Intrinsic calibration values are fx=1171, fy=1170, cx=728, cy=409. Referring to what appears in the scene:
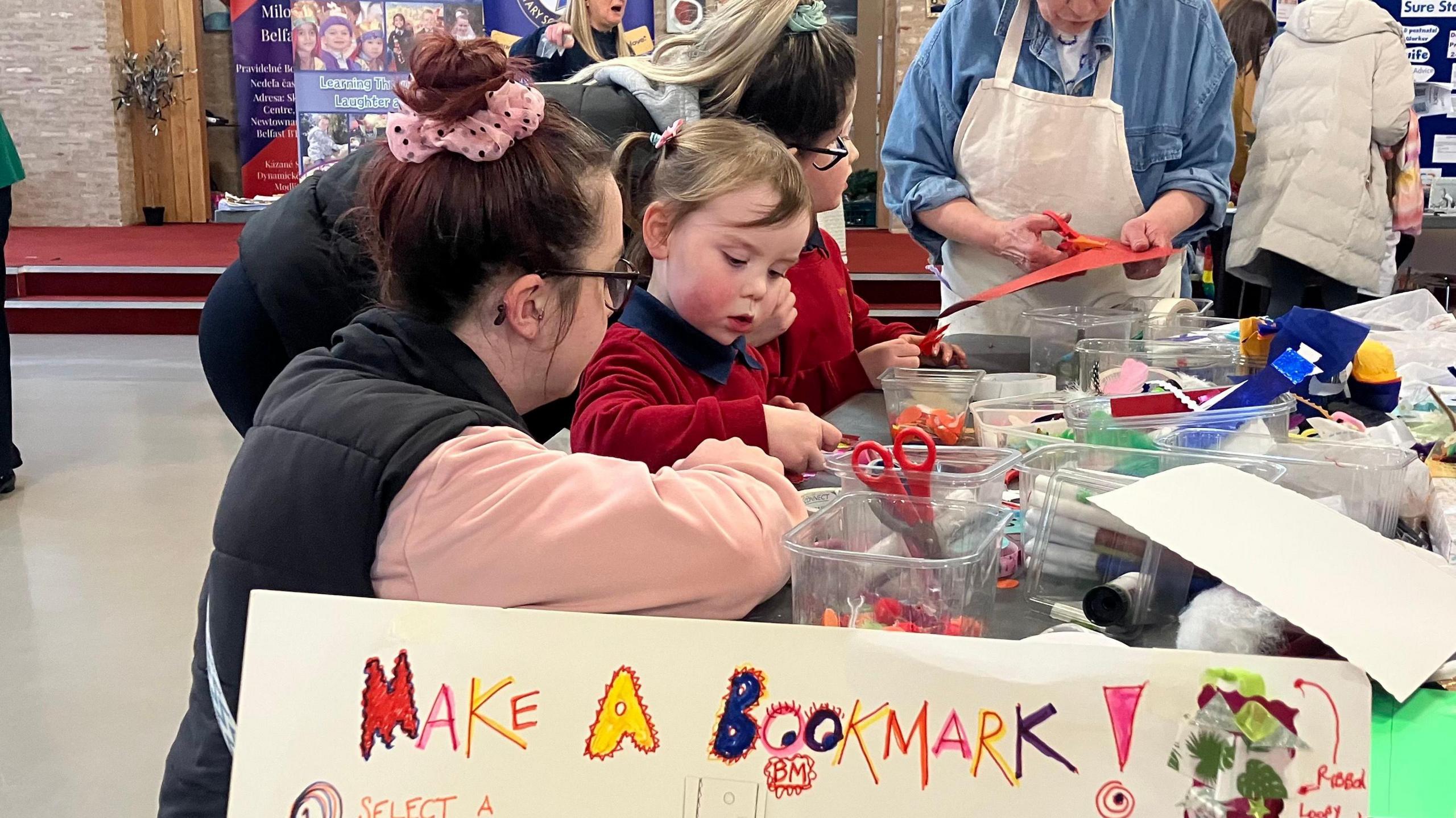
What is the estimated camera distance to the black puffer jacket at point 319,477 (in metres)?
0.91

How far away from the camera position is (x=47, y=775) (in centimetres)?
230

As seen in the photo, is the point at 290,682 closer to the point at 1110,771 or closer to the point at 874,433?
the point at 1110,771

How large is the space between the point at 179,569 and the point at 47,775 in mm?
1157

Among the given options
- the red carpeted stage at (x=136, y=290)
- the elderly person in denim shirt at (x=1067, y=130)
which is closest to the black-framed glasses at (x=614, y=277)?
the elderly person in denim shirt at (x=1067, y=130)

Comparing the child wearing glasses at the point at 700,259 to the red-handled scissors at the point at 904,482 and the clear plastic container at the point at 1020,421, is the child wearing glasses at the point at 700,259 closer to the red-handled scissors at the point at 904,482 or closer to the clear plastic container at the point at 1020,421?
the clear plastic container at the point at 1020,421

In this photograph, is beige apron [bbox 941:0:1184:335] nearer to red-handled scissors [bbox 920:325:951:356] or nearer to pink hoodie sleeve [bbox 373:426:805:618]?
red-handled scissors [bbox 920:325:951:356]

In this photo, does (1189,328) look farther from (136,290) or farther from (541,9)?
(541,9)

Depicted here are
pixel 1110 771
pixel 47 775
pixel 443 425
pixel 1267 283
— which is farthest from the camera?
pixel 1267 283

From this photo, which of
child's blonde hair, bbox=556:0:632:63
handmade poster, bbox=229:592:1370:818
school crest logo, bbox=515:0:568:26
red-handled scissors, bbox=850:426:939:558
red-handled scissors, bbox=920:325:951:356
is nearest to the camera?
handmade poster, bbox=229:592:1370:818

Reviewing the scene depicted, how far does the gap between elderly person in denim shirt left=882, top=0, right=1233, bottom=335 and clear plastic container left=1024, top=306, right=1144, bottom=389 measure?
36 centimetres

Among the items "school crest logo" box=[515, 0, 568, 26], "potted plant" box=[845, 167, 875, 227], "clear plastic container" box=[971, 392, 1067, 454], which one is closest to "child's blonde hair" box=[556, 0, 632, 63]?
"clear plastic container" box=[971, 392, 1067, 454]

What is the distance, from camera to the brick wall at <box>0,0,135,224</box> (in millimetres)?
9297

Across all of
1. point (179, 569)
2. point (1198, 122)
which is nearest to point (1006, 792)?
point (1198, 122)

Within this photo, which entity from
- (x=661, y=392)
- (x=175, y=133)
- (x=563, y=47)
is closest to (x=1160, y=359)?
(x=661, y=392)
